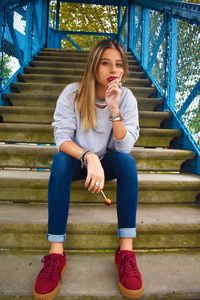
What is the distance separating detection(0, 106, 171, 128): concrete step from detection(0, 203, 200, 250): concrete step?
4.20ft

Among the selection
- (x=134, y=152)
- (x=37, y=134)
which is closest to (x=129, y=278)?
(x=134, y=152)

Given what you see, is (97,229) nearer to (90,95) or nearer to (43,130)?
(90,95)

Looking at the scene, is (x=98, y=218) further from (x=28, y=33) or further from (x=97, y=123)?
(x=28, y=33)

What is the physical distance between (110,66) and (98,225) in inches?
31.8

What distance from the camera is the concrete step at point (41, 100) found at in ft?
10.1

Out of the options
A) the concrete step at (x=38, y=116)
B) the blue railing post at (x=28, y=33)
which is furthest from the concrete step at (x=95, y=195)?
the blue railing post at (x=28, y=33)

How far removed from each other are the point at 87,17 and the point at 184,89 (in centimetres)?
850

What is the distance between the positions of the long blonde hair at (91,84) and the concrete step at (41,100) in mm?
1553

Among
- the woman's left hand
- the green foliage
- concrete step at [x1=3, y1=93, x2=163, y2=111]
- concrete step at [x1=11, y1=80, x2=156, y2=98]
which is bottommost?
concrete step at [x1=3, y1=93, x2=163, y2=111]

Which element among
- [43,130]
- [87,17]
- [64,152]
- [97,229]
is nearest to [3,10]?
[43,130]

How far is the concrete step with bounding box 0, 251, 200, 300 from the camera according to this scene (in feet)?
4.05

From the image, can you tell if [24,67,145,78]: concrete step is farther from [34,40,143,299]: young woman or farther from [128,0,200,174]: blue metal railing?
[34,40,143,299]: young woman

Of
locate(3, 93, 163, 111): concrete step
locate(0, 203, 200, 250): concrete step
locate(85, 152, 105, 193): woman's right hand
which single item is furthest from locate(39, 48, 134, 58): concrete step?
locate(85, 152, 105, 193): woman's right hand

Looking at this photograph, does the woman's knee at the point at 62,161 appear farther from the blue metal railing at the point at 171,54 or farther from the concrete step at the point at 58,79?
the concrete step at the point at 58,79
